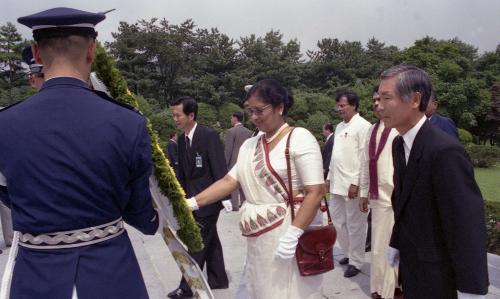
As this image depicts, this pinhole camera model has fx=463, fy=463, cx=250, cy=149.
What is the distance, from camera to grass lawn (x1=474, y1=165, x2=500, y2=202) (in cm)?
1160

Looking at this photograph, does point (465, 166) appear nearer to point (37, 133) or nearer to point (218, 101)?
point (37, 133)

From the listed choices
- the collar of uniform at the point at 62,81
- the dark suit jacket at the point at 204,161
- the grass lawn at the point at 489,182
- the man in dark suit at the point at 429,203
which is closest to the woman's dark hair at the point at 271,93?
the man in dark suit at the point at 429,203

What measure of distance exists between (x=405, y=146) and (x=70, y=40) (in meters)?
1.68

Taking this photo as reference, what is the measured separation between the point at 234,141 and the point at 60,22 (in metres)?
7.29

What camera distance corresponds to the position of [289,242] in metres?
2.63

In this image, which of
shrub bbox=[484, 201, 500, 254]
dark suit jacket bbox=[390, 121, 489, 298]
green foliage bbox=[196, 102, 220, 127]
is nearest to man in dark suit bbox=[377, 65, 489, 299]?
dark suit jacket bbox=[390, 121, 489, 298]

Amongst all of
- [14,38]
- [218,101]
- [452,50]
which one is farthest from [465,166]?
[14,38]

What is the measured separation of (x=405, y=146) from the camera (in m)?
2.42

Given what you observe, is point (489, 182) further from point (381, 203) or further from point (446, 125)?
point (381, 203)

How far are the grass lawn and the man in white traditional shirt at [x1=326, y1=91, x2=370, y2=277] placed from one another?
268 inches

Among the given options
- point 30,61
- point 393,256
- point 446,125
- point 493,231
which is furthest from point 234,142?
point 393,256

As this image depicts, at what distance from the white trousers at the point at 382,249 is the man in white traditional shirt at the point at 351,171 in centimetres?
86

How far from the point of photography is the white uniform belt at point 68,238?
1.69 meters

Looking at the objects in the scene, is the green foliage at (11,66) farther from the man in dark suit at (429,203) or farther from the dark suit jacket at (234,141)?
the man in dark suit at (429,203)
